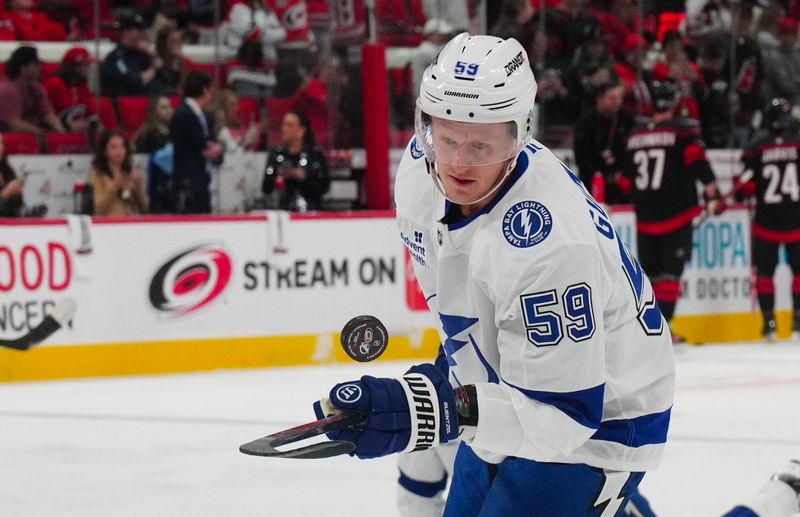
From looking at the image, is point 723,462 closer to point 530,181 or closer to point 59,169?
point 530,181

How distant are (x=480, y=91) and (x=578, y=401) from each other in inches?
20.4

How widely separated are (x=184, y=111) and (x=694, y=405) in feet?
12.0

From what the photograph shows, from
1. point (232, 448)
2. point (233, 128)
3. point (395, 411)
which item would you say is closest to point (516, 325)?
point (395, 411)

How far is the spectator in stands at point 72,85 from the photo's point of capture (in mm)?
8820

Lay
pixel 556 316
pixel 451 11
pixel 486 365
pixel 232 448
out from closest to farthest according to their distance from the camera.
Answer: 1. pixel 556 316
2. pixel 486 365
3. pixel 232 448
4. pixel 451 11

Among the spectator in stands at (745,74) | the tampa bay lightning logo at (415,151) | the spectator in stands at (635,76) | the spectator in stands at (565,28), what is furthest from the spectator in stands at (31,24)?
the tampa bay lightning logo at (415,151)

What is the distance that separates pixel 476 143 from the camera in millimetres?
2348

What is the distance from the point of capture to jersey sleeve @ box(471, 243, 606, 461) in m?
2.23

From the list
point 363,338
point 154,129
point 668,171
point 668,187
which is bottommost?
point 668,187

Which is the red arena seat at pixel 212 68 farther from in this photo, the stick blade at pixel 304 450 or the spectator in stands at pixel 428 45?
the stick blade at pixel 304 450

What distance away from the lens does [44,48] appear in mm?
8891

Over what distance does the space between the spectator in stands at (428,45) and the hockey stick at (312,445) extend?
24.1 ft

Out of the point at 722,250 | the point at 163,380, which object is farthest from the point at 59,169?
the point at 722,250

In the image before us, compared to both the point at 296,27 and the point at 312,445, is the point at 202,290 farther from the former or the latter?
the point at 312,445
